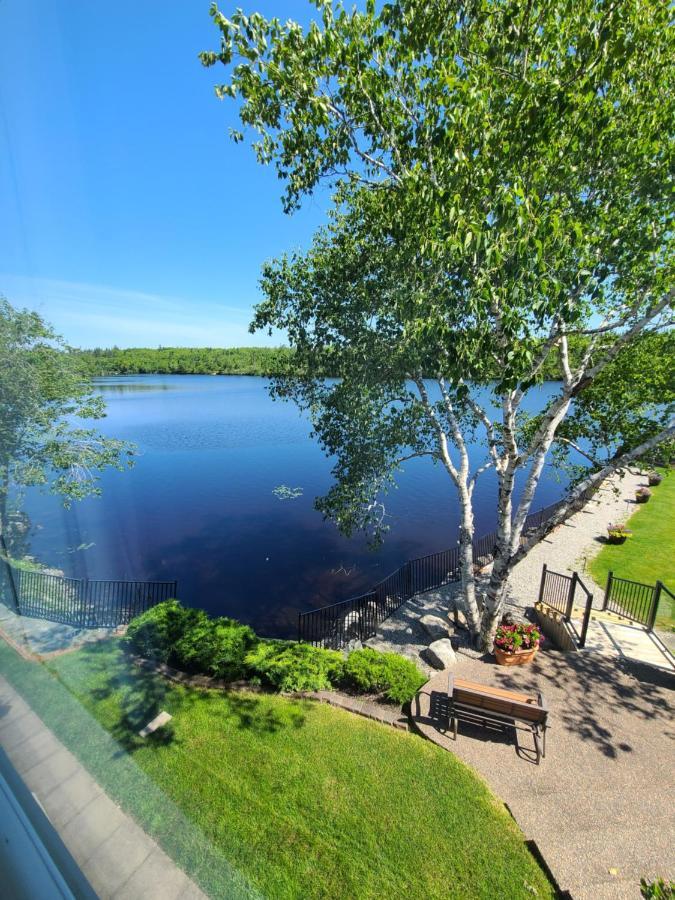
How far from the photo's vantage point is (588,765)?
4.21m

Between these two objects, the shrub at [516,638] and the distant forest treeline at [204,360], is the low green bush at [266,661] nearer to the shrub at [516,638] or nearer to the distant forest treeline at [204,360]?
the shrub at [516,638]

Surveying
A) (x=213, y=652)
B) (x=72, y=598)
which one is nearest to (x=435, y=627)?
(x=213, y=652)

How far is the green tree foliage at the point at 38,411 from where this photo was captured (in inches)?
60.8

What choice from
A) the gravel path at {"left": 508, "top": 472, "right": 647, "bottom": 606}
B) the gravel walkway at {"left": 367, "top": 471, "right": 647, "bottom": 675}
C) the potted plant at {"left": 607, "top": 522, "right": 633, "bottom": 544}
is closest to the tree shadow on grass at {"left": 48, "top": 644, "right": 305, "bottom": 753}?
the gravel walkway at {"left": 367, "top": 471, "right": 647, "bottom": 675}

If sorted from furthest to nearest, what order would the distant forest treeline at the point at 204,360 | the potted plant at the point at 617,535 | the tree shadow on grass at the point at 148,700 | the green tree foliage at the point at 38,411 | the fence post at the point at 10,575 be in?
the potted plant at the point at 617,535 < the distant forest treeline at the point at 204,360 < the tree shadow on grass at the point at 148,700 < the green tree foliage at the point at 38,411 < the fence post at the point at 10,575

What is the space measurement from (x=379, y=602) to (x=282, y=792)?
4928 millimetres

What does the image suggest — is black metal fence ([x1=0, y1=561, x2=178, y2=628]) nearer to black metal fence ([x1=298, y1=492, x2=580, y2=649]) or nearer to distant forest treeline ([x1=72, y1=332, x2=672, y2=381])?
distant forest treeline ([x1=72, y1=332, x2=672, y2=381])

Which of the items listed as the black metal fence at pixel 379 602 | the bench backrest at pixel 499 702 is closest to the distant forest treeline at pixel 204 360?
the black metal fence at pixel 379 602

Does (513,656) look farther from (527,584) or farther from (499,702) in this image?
(527,584)

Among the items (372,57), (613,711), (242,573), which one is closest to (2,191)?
(372,57)

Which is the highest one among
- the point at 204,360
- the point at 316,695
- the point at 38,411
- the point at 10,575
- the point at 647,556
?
the point at 204,360

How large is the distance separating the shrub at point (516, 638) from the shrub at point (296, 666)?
2.48 meters

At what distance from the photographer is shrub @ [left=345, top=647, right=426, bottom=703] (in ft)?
16.8

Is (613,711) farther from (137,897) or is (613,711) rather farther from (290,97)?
(290,97)
